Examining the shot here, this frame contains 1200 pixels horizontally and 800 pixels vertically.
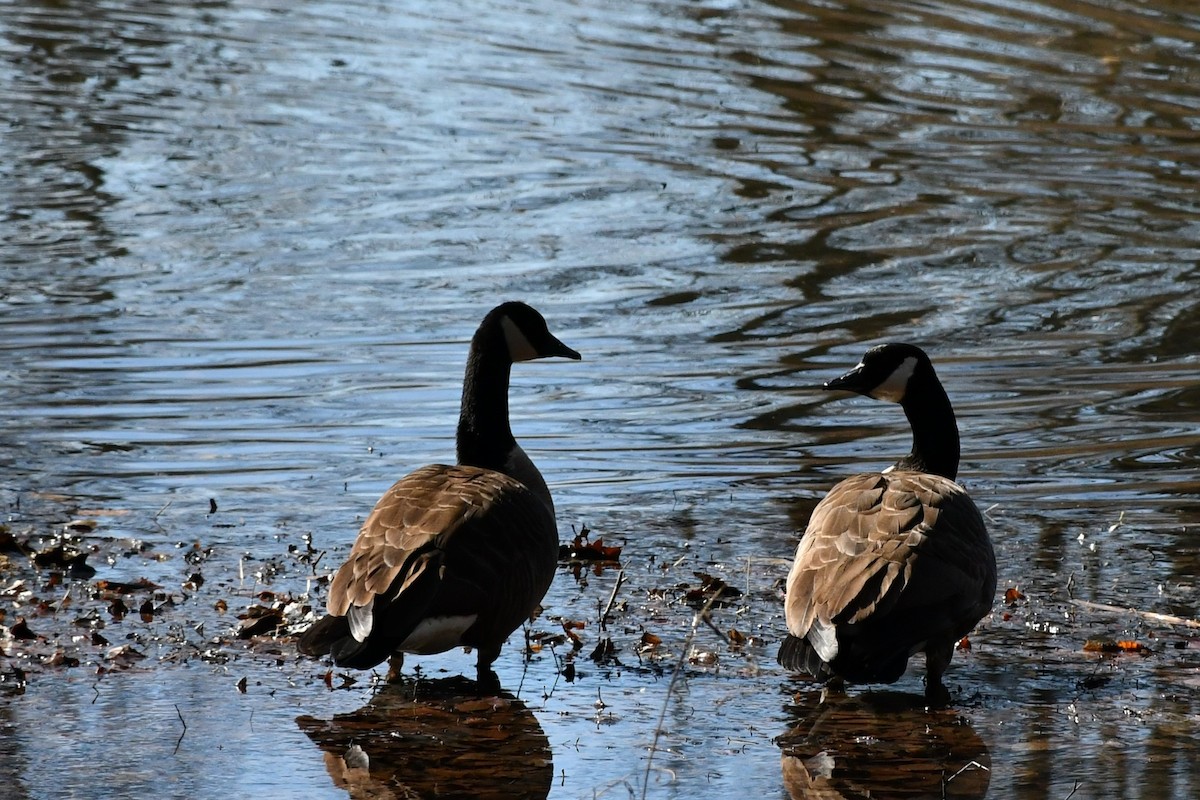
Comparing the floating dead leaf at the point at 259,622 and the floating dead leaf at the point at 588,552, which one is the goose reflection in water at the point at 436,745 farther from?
the floating dead leaf at the point at 588,552

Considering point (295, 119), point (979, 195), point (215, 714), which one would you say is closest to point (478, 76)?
point (295, 119)

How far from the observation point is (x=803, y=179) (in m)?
16.7

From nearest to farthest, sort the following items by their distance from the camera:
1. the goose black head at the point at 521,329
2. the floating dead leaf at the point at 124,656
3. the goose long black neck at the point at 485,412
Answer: the floating dead leaf at the point at 124,656
the goose long black neck at the point at 485,412
the goose black head at the point at 521,329

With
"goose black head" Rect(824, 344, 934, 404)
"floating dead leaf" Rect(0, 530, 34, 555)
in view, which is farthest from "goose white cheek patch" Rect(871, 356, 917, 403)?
"floating dead leaf" Rect(0, 530, 34, 555)

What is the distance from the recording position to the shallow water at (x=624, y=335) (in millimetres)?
6035

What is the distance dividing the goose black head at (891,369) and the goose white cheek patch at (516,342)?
1333 millimetres

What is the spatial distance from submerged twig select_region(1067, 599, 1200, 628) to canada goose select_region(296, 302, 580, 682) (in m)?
2.24

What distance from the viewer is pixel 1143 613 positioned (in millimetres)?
7031

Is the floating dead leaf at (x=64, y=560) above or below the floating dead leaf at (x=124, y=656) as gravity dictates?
below

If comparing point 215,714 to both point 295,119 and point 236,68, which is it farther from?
point 236,68

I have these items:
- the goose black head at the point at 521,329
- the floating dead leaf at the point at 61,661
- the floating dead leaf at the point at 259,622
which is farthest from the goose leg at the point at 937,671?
the floating dead leaf at the point at 61,661

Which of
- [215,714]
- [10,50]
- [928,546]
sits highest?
[928,546]

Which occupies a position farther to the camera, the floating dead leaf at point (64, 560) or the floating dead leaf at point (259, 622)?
the floating dead leaf at point (64, 560)

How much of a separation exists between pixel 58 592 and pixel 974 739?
371cm
